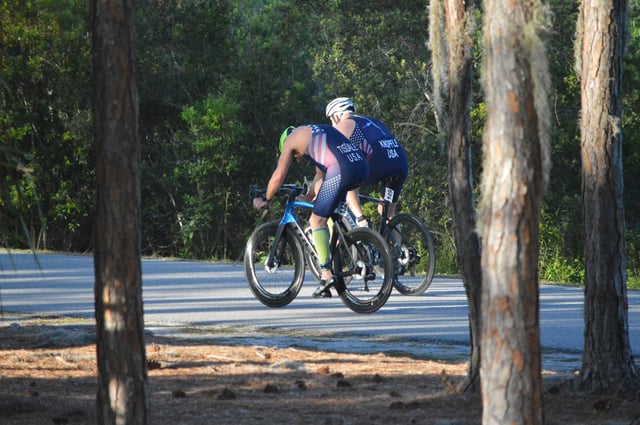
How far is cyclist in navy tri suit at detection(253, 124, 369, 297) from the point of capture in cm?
1168

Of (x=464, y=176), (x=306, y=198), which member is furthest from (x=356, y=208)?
(x=464, y=176)

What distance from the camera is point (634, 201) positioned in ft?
75.9

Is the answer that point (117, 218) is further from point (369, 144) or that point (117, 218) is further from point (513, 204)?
point (369, 144)

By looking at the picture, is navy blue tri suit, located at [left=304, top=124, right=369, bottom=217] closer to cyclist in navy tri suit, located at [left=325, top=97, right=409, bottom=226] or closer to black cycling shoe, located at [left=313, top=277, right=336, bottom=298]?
black cycling shoe, located at [left=313, top=277, right=336, bottom=298]

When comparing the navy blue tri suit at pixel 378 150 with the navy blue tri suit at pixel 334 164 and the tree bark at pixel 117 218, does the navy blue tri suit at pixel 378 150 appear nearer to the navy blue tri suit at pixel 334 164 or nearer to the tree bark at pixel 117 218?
the navy blue tri suit at pixel 334 164

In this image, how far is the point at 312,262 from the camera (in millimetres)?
12344

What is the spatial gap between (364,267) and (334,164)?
1.00 metres

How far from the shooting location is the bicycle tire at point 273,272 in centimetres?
1248

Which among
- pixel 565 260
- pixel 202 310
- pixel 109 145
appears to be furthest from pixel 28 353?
pixel 565 260

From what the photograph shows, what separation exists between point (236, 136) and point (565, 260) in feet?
26.9

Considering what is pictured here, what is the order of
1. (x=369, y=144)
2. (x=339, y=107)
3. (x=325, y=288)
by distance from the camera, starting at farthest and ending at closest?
1. (x=369, y=144)
2. (x=339, y=107)
3. (x=325, y=288)

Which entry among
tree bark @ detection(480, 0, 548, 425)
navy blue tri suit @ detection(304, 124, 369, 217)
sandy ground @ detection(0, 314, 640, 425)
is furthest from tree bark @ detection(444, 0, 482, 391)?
navy blue tri suit @ detection(304, 124, 369, 217)

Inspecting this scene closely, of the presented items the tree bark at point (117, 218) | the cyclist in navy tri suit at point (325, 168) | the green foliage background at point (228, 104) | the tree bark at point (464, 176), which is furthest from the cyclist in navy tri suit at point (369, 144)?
the green foliage background at point (228, 104)

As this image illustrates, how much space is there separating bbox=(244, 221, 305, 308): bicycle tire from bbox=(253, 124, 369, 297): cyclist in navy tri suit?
0.46 metres
